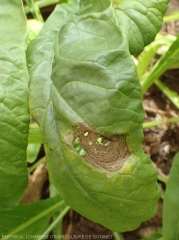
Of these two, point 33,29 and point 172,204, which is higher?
point 33,29

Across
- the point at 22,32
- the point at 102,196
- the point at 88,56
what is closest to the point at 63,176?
the point at 102,196

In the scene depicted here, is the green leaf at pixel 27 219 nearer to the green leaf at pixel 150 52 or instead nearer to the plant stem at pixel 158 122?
the plant stem at pixel 158 122

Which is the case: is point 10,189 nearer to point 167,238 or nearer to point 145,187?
point 145,187

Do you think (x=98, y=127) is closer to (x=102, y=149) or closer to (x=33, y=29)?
(x=102, y=149)

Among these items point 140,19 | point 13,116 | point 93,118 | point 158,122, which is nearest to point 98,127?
point 93,118

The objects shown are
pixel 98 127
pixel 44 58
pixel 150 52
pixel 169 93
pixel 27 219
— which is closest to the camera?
pixel 98 127

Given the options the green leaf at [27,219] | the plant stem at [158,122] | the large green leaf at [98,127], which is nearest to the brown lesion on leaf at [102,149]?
the large green leaf at [98,127]
